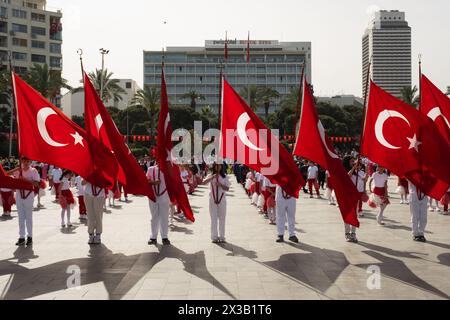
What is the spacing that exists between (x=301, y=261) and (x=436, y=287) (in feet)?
8.07

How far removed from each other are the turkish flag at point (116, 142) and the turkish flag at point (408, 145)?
4.60 m

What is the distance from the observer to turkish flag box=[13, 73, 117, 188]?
9659 millimetres

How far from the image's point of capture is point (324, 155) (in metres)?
10.4

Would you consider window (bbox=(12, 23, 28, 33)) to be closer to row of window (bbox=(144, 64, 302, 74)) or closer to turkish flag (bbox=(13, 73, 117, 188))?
row of window (bbox=(144, 64, 302, 74))

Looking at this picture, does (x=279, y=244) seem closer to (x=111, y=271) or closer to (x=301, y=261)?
(x=301, y=261)

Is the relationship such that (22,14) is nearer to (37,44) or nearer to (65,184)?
(37,44)

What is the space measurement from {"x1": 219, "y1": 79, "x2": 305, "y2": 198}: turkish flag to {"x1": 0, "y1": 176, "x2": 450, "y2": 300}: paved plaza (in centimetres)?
144

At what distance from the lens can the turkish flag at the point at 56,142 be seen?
966 centimetres

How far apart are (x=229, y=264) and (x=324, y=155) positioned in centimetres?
306

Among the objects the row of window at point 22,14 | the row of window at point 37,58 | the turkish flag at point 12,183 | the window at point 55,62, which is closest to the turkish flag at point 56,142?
the turkish flag at point 12,183

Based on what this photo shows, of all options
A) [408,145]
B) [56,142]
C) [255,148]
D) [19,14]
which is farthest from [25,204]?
[19,14]

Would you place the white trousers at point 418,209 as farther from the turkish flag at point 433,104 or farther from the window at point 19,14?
the window at point 19,14
